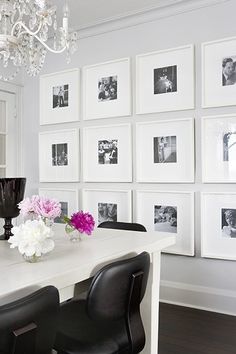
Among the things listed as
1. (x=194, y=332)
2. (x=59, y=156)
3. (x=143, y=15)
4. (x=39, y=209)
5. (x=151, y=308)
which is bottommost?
(x=194, y=332)

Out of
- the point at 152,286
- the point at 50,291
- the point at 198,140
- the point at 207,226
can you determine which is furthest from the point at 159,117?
the point at 50,291

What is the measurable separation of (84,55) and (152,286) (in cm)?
266

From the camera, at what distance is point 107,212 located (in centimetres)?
360

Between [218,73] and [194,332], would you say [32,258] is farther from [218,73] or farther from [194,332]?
[218,73]

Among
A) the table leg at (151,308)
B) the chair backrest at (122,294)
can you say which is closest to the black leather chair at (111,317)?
the chair backrest at (122,294)

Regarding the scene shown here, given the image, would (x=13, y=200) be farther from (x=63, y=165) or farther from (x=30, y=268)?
(x=63, y=165)

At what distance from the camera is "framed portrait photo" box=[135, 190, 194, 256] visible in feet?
10.3

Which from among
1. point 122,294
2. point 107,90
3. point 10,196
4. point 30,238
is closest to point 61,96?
point 107,90

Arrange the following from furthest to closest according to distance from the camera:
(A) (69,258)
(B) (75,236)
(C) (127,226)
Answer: (C) (127,226)
(B) (75,236)
(A) (69,258)

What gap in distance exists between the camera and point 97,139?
12.0 ft

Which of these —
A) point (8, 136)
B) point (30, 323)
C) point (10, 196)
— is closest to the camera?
point (30, 323)

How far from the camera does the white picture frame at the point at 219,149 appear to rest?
117 inches

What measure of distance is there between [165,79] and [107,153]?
2.94 feet

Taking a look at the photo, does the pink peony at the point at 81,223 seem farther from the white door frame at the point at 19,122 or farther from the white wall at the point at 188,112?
the white door frame at the point at 19,122
